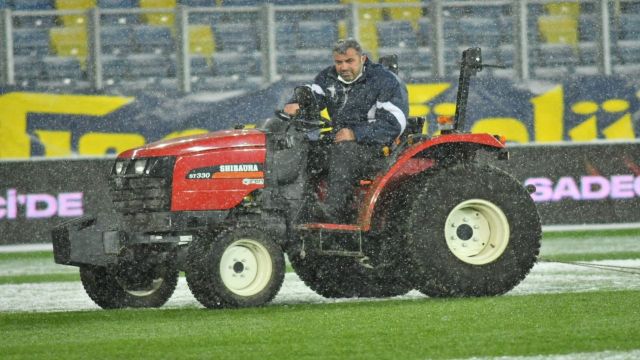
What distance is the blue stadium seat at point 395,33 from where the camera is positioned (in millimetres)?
16875

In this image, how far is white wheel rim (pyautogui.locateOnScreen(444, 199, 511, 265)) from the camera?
9.02 m

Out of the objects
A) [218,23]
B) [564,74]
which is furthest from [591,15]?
[218,23]

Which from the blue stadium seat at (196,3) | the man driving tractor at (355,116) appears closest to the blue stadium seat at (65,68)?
the blue stadium seat at (196,3)

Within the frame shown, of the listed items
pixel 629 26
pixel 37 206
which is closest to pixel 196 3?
pixel 37 206

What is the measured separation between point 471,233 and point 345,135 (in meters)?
1.04

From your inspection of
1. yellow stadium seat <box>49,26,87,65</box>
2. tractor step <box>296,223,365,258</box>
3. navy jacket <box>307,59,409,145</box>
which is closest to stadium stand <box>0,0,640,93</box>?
yellow stadium seat <box>49,26,87,65</box>

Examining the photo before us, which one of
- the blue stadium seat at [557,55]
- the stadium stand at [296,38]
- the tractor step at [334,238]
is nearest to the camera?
the tractor step at [334,238]

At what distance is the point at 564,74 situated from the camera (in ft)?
56.1

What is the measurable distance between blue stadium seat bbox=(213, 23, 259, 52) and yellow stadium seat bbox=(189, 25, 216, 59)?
108 mm

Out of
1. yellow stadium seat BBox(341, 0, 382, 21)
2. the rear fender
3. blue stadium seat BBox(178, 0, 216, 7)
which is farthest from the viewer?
blue stadium seat BBox(178, 0, 216, 7)

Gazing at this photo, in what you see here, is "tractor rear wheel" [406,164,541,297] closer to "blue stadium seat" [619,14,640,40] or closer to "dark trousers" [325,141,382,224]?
"dark trousers" [325,141,382,224]

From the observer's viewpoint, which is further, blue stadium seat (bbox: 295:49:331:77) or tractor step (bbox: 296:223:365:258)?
blue stadium seat (bbox: 295:49:331:77)

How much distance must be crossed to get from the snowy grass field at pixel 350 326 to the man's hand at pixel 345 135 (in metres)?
1.00

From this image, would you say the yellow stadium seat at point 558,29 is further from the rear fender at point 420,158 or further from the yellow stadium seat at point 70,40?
the rear fender at point 420,158
